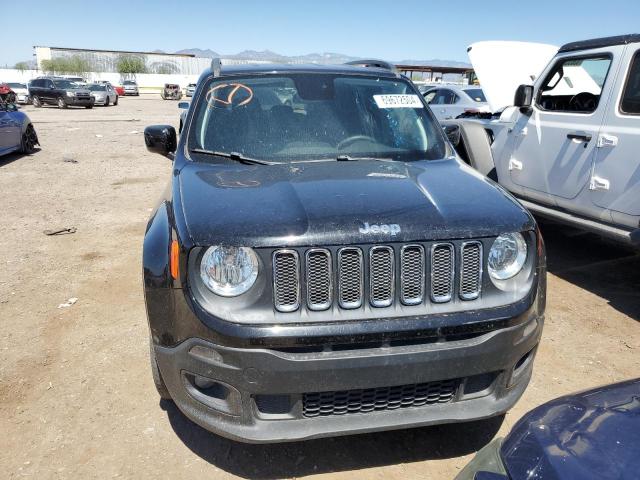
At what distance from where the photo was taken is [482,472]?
1471 mm

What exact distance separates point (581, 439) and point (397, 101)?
110 inches

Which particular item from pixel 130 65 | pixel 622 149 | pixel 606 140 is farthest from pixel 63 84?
pixel 130 65

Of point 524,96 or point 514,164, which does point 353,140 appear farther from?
point 514,164

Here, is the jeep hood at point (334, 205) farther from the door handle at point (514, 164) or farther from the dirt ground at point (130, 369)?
the door handle at point (514, 164)

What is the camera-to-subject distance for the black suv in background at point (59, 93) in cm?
3145

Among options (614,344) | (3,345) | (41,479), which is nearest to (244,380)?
(41,479)

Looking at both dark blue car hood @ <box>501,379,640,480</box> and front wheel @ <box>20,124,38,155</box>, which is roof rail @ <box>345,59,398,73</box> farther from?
front wheel @ <box>20,124,38,155</box>

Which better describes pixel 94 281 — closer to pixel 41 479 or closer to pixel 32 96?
pixel 41 479

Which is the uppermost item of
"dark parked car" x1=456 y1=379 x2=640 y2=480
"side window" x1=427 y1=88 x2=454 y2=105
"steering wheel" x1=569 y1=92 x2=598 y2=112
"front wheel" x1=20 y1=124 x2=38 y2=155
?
"steering wheel" x1=569 y1=92 x2=598 y2=112

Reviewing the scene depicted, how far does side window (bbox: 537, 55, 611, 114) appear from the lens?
5.12 m

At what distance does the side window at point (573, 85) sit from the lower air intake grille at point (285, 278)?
13.0ft

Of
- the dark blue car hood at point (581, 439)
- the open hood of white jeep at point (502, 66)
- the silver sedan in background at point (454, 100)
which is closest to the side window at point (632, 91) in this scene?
the open hood of white jeep at point (502, 66)

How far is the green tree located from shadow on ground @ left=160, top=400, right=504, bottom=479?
90.3 metres

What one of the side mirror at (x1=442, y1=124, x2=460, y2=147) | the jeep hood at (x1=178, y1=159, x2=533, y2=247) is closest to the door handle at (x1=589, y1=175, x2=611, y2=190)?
the side mirror at (x1=442, y1=124, x2=460, y2=147)
